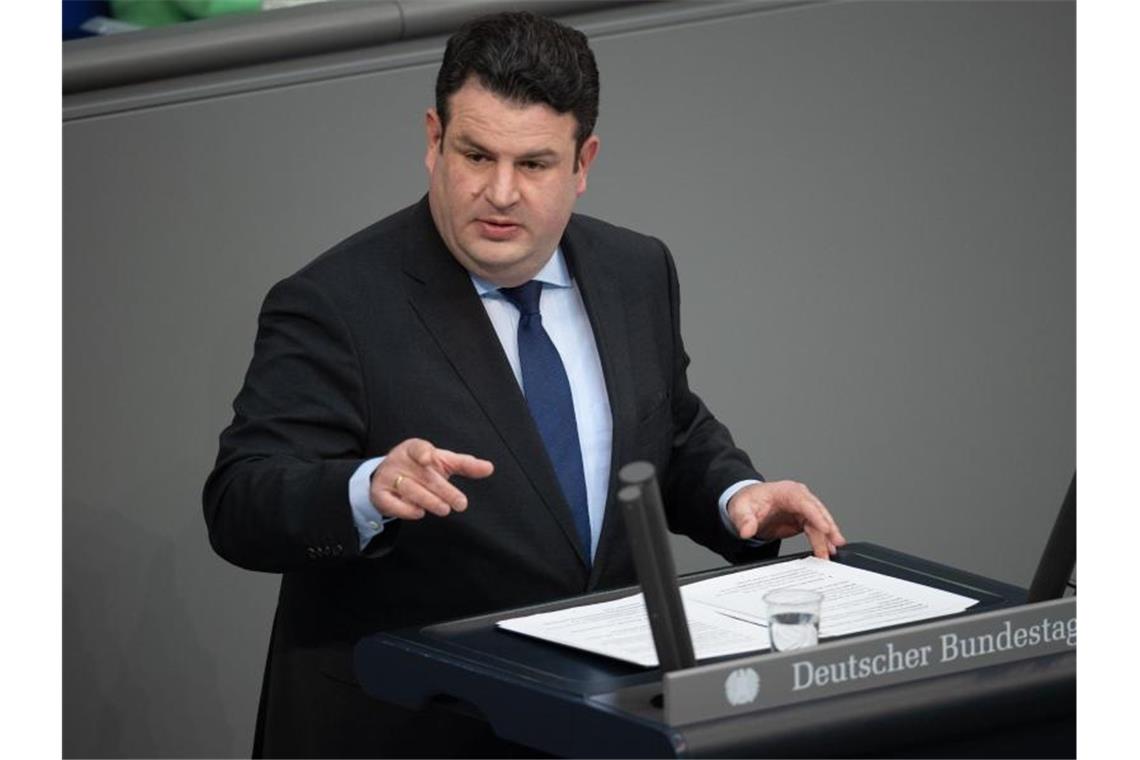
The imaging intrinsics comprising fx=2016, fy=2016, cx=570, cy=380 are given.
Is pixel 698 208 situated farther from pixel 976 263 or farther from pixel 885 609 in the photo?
pixel 885 609

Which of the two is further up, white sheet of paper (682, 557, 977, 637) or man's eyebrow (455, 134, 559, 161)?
man's eyebrow (455, 134, 559, 161)

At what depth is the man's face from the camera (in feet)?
8.03

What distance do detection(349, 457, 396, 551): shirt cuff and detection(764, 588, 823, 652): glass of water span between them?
513 millimetres

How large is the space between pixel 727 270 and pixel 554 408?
1.45m

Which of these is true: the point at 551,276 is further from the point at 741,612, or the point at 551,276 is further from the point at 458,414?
the point at 741,612

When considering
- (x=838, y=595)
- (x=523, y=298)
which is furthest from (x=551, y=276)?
(x=838, y=595)

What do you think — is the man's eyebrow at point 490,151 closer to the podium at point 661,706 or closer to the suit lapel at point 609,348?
the suit lapel at point 609,348

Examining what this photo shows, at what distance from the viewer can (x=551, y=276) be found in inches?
105

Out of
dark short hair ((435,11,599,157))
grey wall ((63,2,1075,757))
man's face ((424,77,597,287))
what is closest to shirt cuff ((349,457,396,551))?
man's face ((424,77,597,287))

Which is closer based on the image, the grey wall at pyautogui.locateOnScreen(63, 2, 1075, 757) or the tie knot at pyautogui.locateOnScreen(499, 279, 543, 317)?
the tie knot at pyautogui.locateOnScreen(499, 279, 543, 317)

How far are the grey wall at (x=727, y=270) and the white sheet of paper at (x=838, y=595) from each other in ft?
4.89

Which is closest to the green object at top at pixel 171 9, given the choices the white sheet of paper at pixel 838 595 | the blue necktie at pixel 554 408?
the blue necktie at pixel 554 408

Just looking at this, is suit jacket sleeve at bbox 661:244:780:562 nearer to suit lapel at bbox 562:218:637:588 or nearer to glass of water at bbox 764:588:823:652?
suit lapel at bbox 562:218:637:588

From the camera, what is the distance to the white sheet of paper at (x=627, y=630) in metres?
2.02
